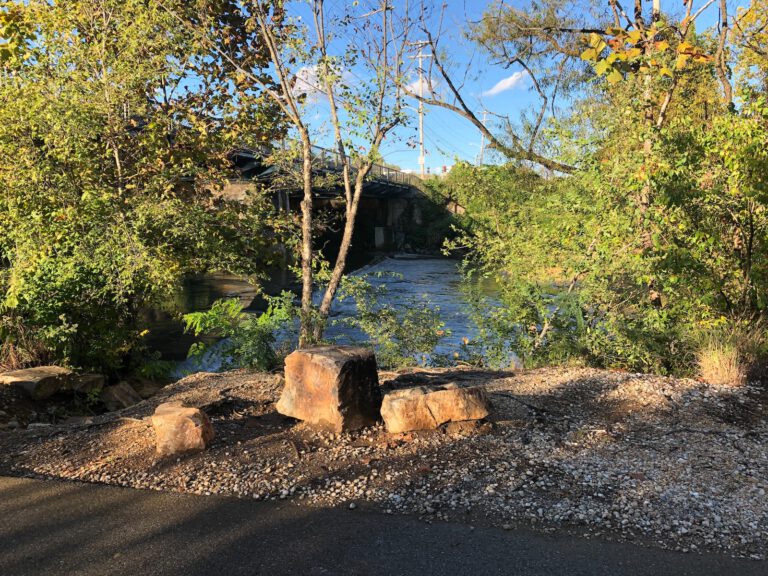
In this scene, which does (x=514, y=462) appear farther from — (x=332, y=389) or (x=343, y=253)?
(x=343, y=253)

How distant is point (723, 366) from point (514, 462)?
127 inches

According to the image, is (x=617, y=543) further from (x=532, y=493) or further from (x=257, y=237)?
(x=257, y=237)

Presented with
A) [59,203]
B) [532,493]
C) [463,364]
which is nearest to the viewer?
[532,493]

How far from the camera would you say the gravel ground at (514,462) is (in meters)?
3.04

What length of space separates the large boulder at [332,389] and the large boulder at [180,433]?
0.66 meters

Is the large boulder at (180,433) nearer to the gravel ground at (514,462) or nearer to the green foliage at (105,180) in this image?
the gravel ground at (514,462)

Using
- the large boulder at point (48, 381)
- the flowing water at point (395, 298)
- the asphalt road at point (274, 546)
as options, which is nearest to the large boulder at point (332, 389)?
the asphalt road at point (274, 546)

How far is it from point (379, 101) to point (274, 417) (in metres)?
3.58

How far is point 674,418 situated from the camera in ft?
14.5

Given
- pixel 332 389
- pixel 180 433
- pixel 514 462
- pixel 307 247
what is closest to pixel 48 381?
pixel 307 247

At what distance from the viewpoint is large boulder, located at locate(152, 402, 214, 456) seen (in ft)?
12.4

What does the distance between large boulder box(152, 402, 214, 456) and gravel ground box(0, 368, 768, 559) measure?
8 cm

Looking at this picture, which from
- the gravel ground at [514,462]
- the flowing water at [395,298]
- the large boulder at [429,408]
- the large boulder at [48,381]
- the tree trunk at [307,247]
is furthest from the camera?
the flowing water at [395,298]

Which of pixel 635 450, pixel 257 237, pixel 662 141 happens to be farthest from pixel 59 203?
pixel 662 141
